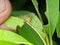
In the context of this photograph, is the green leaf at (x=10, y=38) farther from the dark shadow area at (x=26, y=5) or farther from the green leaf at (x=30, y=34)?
the dark shadow area at (x=26, y=5)

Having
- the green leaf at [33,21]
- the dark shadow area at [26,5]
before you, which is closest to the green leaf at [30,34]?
the green leaf at [33,21]

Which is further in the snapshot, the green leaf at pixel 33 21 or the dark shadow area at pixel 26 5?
the dark shadow area at pixel 26 5

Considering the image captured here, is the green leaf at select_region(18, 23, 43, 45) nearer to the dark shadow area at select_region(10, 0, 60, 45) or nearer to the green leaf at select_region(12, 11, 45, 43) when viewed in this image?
the green leaf at select_region(12, 11, 45, 43)

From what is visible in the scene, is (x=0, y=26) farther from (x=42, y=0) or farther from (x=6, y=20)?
(x=42, y=0)

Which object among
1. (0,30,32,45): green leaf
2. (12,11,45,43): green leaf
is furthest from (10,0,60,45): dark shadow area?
(0,30,32,45): green leaf

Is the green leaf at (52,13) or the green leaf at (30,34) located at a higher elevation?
the green leaf at (52,13)

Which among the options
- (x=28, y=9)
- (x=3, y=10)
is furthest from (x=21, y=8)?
(x=3, y=10)

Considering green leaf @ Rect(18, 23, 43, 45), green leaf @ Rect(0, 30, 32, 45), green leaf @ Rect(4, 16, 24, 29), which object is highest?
green leaf @ Rect(0, 30, 32, 45)
